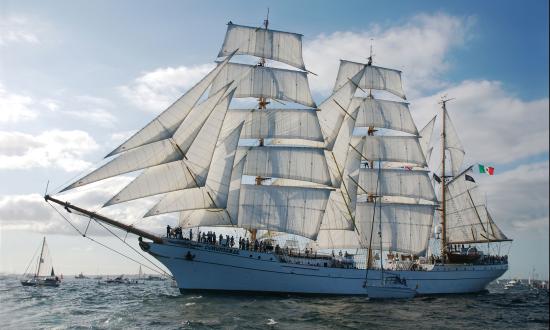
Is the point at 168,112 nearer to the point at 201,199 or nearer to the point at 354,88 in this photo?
the point at 201,199

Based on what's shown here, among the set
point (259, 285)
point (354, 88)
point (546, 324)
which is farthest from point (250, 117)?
point (546, 324)

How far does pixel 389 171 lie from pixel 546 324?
3308 cm

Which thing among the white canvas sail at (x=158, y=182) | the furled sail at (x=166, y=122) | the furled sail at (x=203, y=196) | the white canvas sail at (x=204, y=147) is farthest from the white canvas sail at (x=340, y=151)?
the white canvas sail at (x=158, y=182)

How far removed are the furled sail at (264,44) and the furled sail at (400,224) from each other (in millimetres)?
21476

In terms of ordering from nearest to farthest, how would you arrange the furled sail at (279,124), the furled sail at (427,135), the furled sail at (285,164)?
the furled sail at (285,164)
the furled sail at (279,124)
the furled sail at (427,135)

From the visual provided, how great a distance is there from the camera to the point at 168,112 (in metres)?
40.4

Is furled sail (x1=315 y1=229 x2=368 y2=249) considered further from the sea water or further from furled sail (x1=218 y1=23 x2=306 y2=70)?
furled sail (x1=218 y1=23 x2=306 y2=70)

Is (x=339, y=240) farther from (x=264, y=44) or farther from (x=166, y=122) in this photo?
(x=166, y=122)

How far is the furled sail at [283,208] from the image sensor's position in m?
51.6

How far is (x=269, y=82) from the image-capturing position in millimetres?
56094

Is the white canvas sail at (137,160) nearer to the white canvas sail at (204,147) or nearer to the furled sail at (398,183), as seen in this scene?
the white canvas sail at (204,147)

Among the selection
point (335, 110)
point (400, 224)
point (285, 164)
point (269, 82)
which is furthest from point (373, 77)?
point (285, 164)

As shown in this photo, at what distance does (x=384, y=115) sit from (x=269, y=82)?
762 inches

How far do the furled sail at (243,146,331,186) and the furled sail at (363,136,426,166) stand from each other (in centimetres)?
1396
